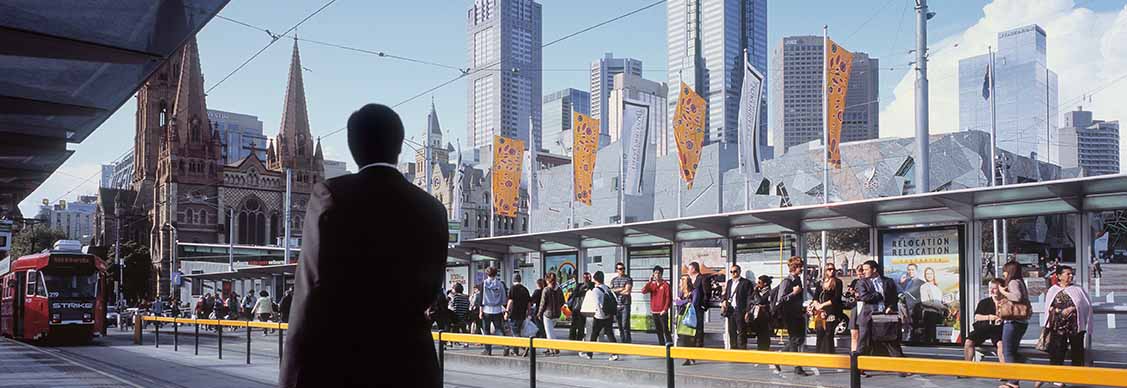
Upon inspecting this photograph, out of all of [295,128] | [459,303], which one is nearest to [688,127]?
[459,303]

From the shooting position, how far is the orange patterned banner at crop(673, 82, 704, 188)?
32719 millimetres

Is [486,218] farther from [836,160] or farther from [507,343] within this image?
[507,343]

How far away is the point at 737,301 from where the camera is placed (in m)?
15.0

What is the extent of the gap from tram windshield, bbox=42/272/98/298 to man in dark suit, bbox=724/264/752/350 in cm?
2046

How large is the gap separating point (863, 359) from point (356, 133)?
15.6 ft

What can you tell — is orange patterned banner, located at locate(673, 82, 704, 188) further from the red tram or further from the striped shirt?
the red tram

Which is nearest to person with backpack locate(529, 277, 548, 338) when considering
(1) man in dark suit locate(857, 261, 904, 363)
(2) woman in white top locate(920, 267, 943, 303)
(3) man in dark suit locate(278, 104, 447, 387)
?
(2) woman in white top locate(920, 267, 943, 303)

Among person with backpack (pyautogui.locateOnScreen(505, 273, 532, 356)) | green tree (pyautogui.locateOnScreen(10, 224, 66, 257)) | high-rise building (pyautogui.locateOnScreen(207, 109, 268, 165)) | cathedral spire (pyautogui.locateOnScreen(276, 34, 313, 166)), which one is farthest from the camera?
high-rise building (pyautogui.locateOnScreen(207, 109, 268, 165))

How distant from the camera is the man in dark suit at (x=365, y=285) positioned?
2732mm

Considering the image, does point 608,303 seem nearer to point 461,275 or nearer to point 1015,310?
point 1015,310

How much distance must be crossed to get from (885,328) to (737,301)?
9.13ft

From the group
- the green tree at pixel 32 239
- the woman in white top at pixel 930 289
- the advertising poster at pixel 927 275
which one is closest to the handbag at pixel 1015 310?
the advertising poster at pixel 927 275

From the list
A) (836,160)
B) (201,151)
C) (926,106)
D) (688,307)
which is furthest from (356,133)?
(201,151)

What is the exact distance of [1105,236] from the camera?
54.3 ft
